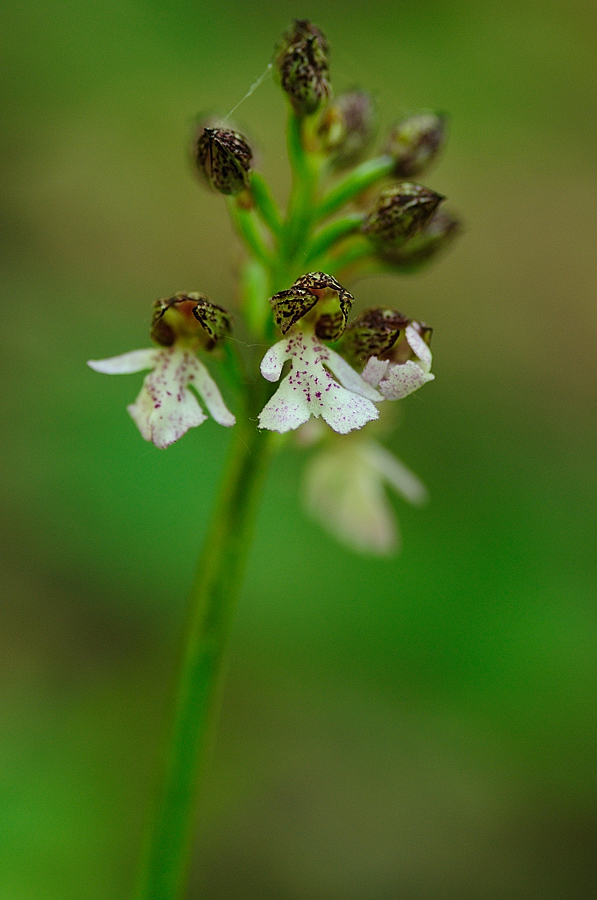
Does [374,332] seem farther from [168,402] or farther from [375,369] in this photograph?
[168,402]

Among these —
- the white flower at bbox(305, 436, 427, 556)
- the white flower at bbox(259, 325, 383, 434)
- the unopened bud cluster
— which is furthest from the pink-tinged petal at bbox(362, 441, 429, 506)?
the white flower at bbox(259, 325, 383, 434)

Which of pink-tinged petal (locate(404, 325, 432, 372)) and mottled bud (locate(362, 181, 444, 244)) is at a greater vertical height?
mottled bud (locate(362, 181, 444, 244))

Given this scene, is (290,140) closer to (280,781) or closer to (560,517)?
(280,781)

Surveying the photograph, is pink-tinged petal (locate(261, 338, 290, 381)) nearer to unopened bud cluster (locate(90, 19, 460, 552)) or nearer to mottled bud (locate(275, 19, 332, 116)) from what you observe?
unopened bud cluster (locate(90, 19, 460, 552))

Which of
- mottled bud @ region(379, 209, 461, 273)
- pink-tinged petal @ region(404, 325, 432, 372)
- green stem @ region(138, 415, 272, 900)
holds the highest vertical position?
mottled bud @ region(379, 209, 461, 273)

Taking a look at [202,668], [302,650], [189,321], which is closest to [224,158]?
[189,321]

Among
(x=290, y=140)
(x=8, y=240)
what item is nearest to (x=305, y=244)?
(x=290, y=140)
